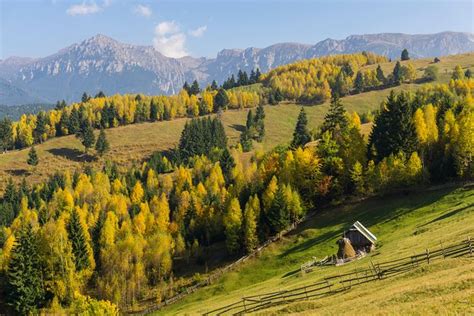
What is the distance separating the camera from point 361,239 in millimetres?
68688

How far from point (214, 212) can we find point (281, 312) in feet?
238

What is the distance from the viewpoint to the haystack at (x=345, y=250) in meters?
67.5

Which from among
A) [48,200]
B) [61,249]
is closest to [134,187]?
[48,200]

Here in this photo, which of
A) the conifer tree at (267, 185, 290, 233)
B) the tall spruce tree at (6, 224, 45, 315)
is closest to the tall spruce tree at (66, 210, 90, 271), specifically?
the tall spruce tree at (6, 224, 45, 315)

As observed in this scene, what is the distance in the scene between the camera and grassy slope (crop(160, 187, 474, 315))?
30375mm

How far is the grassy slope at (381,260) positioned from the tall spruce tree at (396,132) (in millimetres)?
11926

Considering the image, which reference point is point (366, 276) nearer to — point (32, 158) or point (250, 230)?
point (250, 230)

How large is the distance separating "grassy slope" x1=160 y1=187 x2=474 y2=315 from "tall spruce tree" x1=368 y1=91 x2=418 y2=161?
1193 cm

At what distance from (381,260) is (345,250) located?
648 inches

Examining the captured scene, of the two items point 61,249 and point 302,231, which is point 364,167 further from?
point 61,249

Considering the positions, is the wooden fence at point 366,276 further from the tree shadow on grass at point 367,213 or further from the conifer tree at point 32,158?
the conifer tree at point 32,158

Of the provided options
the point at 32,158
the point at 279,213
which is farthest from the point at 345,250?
the point at 32,158

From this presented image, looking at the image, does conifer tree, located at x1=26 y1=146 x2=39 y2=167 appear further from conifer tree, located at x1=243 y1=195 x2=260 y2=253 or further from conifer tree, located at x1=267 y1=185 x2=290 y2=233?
conifer tree, located at x1=267 y1=185 x2=290 y2=233

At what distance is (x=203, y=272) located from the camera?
90562 millimetres
